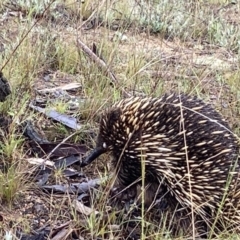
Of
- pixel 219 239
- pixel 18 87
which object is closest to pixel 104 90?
pixel 18 87

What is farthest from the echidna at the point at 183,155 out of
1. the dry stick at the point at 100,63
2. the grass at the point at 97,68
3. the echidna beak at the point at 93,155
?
the dry stick at the point at 100,63

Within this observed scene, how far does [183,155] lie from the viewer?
2523 millimetres

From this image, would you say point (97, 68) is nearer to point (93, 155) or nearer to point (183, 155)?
point (93, 155)

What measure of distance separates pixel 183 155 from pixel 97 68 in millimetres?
1300

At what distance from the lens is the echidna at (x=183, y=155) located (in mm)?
2488

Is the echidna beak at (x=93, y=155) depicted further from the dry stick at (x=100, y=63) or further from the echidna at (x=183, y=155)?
the dry stick at (x=100, y=63)

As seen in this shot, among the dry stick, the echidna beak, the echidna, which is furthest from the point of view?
the dry stick

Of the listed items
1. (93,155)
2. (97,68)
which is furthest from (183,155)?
(97,68)

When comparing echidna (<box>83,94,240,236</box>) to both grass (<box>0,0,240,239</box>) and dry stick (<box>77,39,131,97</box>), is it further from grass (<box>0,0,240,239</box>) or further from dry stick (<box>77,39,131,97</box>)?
dry stick (<box>77,39,131,97</box>)

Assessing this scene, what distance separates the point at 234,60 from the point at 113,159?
212 centimetres

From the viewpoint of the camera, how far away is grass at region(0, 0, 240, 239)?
251 centimetres

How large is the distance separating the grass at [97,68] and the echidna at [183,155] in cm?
18

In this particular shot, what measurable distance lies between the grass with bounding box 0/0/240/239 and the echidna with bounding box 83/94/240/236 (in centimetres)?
18

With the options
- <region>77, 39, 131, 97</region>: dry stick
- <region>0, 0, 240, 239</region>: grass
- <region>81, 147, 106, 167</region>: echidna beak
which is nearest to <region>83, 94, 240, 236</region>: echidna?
<region>81, 147, 106, 167</region>: echidna beak
